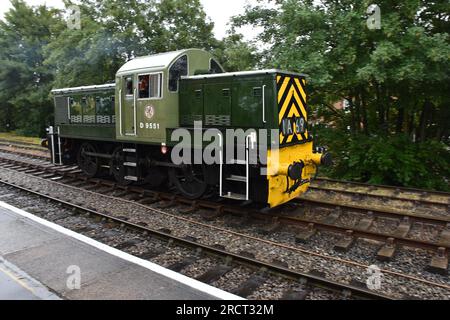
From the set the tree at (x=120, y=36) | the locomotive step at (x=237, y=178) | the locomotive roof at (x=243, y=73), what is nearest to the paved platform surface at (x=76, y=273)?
the locomotive step at (x=237, y=178)

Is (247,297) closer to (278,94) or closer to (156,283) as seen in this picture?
(156,283)

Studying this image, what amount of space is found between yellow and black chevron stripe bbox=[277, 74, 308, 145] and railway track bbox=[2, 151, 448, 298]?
5.38ft

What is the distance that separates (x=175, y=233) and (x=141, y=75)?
4.08 m

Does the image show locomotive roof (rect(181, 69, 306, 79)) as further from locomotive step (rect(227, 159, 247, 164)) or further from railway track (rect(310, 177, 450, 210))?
railway track (rect(310, 177, 450, 210))

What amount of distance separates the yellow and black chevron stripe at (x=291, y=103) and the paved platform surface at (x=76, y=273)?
11.7ft

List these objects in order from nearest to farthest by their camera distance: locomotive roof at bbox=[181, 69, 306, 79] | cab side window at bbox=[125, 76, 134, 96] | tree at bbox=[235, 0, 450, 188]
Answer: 1. locomotive roof at bbox=[181, 69, 306, 79]
2. tree at bbox=[235, 0, 450, 188]
3. cab side window at bbox=[125, 76, 134, 96]

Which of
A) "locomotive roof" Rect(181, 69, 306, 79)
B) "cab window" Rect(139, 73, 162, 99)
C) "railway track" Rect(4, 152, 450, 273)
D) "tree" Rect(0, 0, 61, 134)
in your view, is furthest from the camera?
"tree" Rect(0, 0, 61, 134)

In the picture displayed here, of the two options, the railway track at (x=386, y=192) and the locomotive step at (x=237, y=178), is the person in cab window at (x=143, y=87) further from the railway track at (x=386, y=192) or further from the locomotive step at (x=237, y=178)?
the railway track at (x=386, y=192)

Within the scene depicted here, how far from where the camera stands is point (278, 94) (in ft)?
22.7

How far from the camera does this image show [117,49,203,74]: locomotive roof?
8094mm

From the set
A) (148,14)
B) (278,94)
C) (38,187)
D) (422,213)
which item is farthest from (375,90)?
(148,14)

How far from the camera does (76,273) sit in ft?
16.2

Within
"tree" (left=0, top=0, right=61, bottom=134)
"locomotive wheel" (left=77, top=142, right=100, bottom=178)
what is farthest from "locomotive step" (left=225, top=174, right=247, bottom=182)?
"tree" (left=0, top=0, right=61, bottom=134)

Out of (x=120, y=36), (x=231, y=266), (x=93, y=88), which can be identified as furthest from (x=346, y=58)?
(x=120, y=36)
